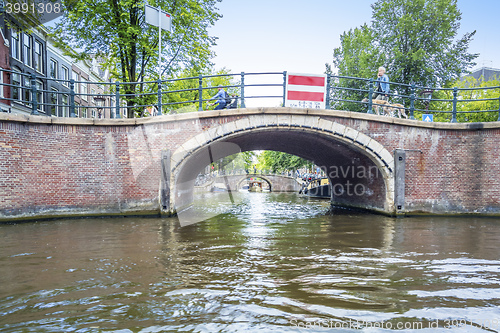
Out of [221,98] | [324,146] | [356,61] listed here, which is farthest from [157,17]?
[356,61]

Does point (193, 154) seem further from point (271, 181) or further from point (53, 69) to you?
point (271, 181)

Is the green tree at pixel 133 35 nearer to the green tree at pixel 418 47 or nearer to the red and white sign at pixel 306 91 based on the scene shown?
the red and white sign at pixel 306 91

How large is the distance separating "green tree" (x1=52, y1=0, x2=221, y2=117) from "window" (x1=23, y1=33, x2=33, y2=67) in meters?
7.79

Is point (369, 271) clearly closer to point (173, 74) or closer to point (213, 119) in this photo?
point (213, 119)

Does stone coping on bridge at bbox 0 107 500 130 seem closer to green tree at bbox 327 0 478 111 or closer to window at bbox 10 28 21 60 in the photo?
green tree at bbox 327 0 478 111

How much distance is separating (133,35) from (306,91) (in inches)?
302

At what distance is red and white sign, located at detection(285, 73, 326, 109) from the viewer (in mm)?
9797

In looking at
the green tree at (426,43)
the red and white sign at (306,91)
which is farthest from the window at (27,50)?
the green tree at (426,43)

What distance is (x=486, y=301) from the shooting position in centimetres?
343

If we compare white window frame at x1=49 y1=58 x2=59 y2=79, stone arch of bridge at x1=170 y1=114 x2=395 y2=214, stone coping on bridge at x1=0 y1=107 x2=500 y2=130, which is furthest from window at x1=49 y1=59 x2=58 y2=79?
stone coping on bridge at x1=0 y1=107 x2=500 y2=130

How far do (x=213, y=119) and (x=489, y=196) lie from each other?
28.1 feet

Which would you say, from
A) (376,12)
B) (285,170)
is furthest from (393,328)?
(285,170)

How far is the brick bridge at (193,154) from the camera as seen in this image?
917cm

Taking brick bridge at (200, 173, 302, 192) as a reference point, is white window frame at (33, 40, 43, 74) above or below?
above
